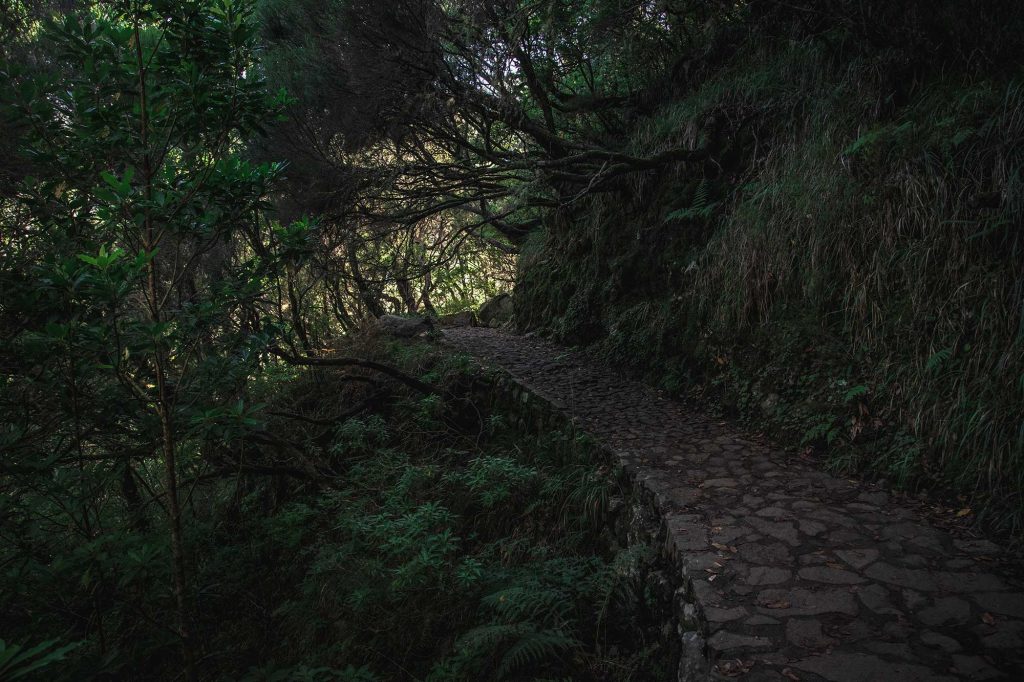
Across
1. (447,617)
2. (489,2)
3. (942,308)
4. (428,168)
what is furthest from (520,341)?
(942,308)

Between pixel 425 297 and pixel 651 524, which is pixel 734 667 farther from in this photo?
pixel 425 297

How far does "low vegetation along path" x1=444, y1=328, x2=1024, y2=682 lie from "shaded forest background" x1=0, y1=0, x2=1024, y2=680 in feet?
1.29

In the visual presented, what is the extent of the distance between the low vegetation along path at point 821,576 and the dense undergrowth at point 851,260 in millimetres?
437

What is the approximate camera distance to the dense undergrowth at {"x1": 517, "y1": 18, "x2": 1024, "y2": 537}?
3.46 meters

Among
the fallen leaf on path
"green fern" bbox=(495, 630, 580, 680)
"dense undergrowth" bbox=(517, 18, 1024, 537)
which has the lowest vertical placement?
"green fern" bbox=(495, 630, 580, 680)

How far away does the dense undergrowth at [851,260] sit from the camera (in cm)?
346

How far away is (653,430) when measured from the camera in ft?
17.1

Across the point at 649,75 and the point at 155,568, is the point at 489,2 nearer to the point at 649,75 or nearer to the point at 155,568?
the point at 649,75

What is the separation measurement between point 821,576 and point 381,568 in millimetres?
3176

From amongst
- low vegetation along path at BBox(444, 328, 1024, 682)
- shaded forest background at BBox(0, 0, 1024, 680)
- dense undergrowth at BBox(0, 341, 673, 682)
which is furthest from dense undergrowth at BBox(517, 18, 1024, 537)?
dense undergrowth at BBox(0, 341, 673, 682)

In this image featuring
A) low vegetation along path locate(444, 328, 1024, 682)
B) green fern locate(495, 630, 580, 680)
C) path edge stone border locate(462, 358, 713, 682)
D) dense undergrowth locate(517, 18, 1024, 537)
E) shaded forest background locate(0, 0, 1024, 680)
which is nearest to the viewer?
low vegetation along path locate(444, 328, 1024, 682)

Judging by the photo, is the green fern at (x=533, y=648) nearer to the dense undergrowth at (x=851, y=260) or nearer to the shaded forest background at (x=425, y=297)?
the shaded forest background at (x=425, y=297)

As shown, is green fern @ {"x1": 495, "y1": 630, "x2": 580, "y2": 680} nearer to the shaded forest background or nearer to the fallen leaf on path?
the shaded forest background

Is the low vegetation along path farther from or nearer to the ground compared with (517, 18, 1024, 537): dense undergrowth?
nearer to the ground
